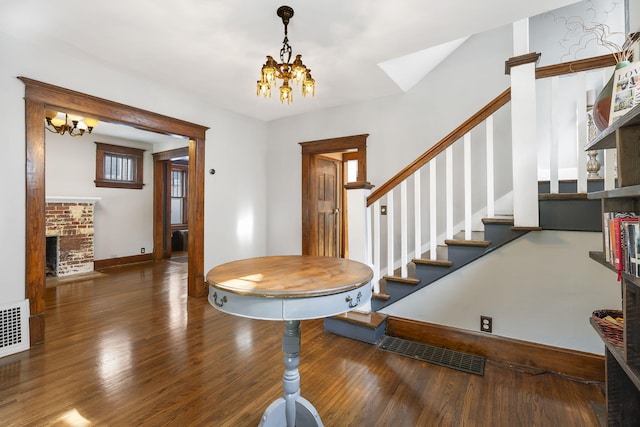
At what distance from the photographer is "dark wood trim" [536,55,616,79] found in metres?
1.94

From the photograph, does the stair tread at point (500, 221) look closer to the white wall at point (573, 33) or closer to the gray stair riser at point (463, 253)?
the gray stair riser at point (463, 253)

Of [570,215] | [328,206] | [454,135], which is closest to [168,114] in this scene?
[328,206]

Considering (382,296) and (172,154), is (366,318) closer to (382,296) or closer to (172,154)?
(382,296)

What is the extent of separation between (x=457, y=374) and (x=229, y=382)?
1.60 meters

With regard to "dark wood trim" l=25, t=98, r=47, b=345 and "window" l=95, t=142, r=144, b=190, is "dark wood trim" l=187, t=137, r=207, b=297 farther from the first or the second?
"window" l=95, t=142, r=144, b=190

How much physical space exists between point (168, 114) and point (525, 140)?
3639mm

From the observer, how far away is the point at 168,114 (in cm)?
354

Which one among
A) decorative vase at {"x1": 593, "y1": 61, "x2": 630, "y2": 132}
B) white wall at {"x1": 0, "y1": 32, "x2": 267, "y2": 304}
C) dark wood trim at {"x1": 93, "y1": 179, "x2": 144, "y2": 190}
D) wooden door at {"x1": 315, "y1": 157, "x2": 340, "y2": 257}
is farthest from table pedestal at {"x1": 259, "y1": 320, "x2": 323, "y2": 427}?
dark wood trim at {"x1": 93, "y1": 179, "x2": 144, "y2": 190}

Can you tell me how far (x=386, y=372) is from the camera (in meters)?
2.14

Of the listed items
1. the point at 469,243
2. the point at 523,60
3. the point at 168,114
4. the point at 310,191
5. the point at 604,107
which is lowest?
the point at 469,243

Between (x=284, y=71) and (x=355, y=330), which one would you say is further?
(x=355, y=330)

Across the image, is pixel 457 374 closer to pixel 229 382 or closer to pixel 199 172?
pixel 229 382

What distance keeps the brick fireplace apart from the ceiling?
3.33m

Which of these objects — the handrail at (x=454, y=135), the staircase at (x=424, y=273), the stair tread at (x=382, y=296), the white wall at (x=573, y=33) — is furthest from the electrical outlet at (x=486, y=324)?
the white wall at (x=573, y=33)
